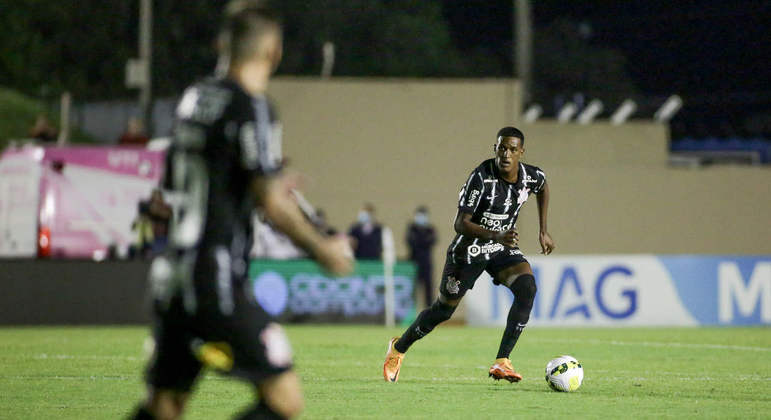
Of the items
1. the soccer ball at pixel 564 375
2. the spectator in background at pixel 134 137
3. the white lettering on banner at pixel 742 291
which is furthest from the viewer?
the spectator in background at pixel 134 137

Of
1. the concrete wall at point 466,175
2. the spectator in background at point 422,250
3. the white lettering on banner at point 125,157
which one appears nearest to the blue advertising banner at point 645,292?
the spectator in background at point 422,250

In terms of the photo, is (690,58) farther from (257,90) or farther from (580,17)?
(257,90)

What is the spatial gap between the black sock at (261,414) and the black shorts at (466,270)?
22.1ft

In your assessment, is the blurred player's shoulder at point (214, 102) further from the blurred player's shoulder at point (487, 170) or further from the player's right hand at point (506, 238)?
the blurred player's shoulder at point (487, 170)

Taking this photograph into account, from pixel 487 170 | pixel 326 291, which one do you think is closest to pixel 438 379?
pixel 487 170

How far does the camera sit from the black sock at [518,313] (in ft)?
39.5

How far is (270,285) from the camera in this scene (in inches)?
929

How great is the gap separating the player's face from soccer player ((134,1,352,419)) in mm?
6626

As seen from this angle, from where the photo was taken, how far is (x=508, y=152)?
1224 centimetres

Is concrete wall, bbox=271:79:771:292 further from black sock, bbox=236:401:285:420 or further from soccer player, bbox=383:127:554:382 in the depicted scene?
black sock, bbox=236:401:285:420

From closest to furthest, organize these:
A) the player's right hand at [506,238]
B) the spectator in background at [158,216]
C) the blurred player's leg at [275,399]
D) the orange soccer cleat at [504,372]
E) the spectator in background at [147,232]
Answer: the blurred player's leg at [275,399], the player's right hand at [506,238], the orange soccer cleat at [504,372], the spectator in background at [158,216], the spectator in background at [147,232]

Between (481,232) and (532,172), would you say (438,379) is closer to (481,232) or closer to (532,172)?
(481,232)

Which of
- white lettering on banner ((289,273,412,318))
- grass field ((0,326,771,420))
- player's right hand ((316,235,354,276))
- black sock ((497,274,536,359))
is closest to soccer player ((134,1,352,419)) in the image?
player's right hand ((316,235,354,276))

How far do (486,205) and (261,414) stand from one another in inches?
271
